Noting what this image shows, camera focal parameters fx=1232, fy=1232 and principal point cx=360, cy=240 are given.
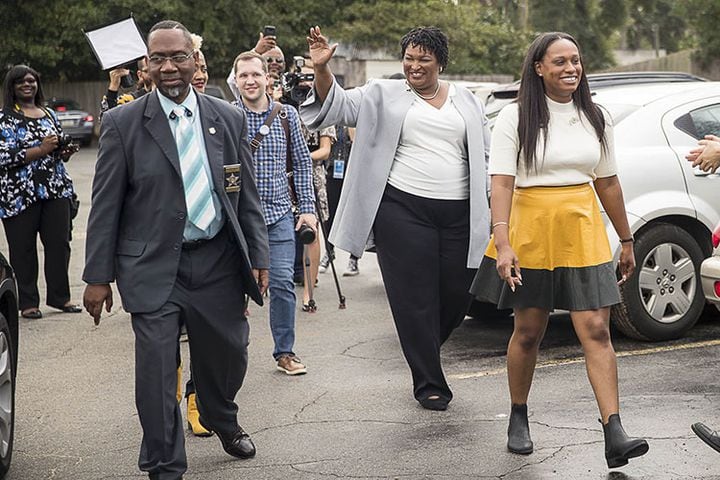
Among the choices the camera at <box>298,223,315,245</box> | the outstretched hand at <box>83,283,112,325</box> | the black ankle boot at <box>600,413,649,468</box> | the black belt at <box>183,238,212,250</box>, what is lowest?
the black ankle boot at <box>600,413,649,468</box>

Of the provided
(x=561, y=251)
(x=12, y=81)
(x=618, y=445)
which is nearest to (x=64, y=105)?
(x=12, y=81)

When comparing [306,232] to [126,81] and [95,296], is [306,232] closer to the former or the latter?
[126,81]

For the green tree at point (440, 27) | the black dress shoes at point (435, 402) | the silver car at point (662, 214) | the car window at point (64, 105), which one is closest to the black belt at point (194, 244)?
the black dress shoes at point (435, 402)

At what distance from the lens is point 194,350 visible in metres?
5.36

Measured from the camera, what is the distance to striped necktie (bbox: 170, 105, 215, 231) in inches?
203

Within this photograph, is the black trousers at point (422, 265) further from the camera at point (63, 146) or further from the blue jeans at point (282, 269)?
the camera at point (63, 146)

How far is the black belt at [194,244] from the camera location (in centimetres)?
521

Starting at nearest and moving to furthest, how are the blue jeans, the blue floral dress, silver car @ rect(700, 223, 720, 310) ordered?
silver car @ rect(700, 223, 720, 310), the blue jeans, the blue floral dress

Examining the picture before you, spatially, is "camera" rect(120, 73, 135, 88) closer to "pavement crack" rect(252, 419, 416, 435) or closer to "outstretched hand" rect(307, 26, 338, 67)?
"outstretched hand" rect(307, 26, 338, 67)

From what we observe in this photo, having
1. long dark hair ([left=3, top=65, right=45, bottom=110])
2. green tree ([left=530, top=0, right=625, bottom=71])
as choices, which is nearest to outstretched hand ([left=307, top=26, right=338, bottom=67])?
long dark hair ([left=3, top=65, right=45, bottom=110])

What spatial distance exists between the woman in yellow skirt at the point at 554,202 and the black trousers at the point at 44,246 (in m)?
5.40

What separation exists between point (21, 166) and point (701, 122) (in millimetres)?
5238

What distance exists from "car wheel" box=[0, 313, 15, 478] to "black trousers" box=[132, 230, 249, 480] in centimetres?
80

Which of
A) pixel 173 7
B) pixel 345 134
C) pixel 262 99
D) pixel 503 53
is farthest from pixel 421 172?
pixel 503 53
